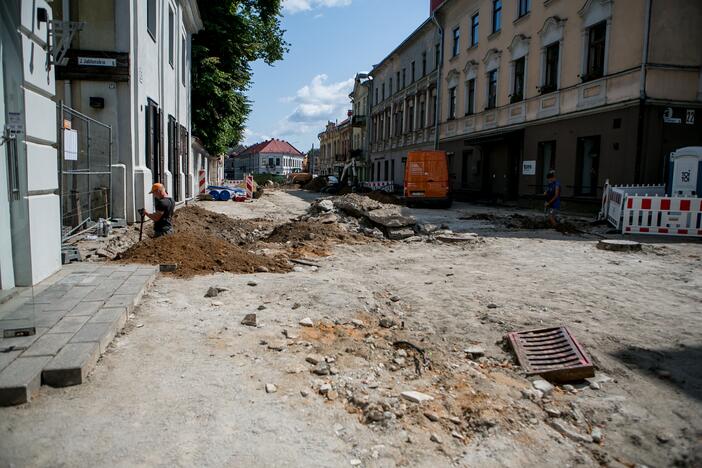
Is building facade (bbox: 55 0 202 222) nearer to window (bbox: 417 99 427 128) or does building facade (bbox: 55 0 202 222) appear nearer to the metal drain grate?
the metal drain grate

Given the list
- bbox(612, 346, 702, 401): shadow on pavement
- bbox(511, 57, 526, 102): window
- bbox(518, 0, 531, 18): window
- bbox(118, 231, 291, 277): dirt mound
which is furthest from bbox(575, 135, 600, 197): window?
bbox(612, 346, 702, 401): shadow on pavement

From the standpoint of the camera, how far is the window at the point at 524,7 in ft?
74.4

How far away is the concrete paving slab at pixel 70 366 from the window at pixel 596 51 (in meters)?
19.0

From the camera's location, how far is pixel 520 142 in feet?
76.7

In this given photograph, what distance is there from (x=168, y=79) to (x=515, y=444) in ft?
50.3

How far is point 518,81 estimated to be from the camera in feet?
78.4

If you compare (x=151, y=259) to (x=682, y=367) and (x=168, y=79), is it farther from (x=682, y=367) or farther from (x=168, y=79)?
(x=168, y=79)

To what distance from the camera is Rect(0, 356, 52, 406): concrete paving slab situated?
308cm

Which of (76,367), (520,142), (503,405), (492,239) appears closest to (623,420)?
(503,405)

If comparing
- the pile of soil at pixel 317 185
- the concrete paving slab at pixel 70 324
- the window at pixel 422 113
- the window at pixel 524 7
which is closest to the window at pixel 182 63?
the window at pixel 524 7

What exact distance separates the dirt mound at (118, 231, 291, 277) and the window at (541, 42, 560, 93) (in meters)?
17.2

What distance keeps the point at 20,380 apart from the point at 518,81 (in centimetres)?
2456

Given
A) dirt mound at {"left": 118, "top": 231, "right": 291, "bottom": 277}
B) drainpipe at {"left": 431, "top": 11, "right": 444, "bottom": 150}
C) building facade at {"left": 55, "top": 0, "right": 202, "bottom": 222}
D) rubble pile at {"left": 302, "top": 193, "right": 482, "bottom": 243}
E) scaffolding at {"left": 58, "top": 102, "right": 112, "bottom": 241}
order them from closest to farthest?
dirt mound at {"left": 118, "top": 231, "right": 291, "bottom": 277} → scaffolding at {"left": 58, "top": 102, "right": 112, "bottom": 241} → building facade at {"left": 55, "top": 0, "right": 202, "bottom": 222} → rubble pile at {"left": 302, "top": 193, "right": 482, "bottom": 243} → drainpipe at {"left": 431, "top": 11, "right": 444, "bottom": 150}

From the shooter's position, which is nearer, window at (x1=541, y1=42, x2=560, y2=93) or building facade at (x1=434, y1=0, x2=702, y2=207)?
building facade at (x1=434, y1=0, x2=702, y2=207)
